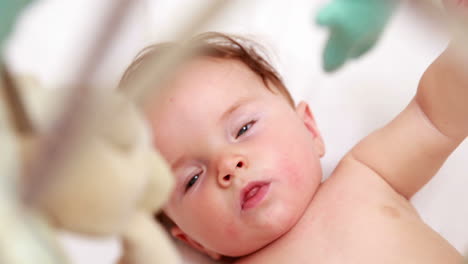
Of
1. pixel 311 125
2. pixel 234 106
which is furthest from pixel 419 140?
pixel 234 106

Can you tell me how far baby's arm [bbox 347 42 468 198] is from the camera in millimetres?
860

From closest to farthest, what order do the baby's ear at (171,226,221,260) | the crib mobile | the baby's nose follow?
the crib mobile, the baby's nose, the baby's ear at (171,226,221,260)

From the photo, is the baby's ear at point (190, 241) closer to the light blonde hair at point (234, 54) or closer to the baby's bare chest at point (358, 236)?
the baby's bare chest at point (358, 236)

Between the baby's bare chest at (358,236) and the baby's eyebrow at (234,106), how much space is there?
0.15 m

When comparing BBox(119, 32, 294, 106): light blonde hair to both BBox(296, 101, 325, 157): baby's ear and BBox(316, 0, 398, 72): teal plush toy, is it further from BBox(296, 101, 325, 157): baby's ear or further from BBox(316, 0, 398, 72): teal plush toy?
BBox(316, 0, 398, 72): teal plush toy

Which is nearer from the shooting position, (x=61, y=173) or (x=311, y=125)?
(x=61, y=173)

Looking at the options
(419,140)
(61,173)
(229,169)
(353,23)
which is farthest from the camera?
(419,140)

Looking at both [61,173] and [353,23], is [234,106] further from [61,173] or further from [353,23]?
[61,173]

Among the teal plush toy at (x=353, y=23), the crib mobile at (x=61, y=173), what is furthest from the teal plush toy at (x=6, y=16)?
the teal plush toy at (x=353, y=23)

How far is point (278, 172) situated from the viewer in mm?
Answer: 800

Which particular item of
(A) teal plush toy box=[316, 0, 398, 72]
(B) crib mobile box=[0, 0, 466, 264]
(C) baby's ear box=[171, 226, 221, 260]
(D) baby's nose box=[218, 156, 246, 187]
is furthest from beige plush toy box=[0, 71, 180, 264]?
(C) baby's ear box=[171, 226, 221, 260]

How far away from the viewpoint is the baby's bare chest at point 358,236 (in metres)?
0.80

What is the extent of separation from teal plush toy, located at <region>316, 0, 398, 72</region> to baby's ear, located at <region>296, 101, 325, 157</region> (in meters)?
0.35

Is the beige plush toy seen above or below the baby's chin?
above
